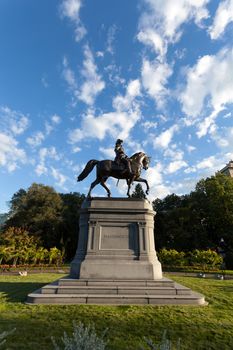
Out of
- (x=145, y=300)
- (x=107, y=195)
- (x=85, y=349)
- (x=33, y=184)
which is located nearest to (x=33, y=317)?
(x=145, y=300)

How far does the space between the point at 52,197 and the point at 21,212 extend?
5.81 m

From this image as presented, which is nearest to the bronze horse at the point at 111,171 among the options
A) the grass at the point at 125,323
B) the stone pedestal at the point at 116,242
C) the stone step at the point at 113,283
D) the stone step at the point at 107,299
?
the stone pedestal at the point at 116,242

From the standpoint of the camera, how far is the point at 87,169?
1266 centimetres

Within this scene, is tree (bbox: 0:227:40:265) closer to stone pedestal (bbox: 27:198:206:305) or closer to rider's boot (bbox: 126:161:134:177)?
stone pedestal (bbox: 27:198:206:305)

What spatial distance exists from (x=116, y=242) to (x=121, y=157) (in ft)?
12.4

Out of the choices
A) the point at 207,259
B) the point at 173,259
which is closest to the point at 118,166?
the point at 207,259

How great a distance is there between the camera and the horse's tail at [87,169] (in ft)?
41.5

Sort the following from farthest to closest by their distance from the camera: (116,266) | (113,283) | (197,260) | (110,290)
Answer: (197,260) < (116,266) < (113,283) < (110,290)

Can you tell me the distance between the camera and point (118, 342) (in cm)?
560

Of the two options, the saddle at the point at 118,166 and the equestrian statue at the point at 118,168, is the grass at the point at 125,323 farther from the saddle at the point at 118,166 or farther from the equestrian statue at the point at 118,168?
the saddle at the point at 118,166

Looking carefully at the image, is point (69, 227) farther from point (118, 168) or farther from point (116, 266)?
point (116, 266)

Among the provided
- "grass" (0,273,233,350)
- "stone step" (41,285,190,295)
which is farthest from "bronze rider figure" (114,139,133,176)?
"grass" (0,273,233,350)

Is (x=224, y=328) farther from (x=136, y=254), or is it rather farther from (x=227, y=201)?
(x=227, y=201)

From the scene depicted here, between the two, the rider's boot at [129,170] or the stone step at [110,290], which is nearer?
the stone step at [110,290]
